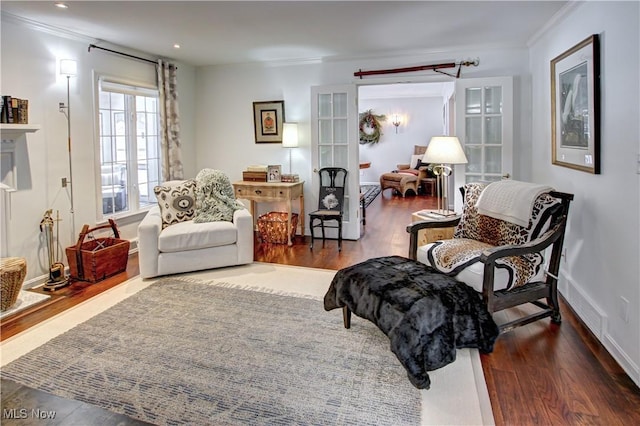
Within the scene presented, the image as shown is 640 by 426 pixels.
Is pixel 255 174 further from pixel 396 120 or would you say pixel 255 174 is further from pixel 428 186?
pixel 396 120

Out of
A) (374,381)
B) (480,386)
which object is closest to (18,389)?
(374,381)

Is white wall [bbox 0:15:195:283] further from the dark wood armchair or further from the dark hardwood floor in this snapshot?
the dark wood armchair

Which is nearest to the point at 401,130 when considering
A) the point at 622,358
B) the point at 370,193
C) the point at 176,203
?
the point at 370,193

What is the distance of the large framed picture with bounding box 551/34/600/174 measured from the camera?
2707 mm

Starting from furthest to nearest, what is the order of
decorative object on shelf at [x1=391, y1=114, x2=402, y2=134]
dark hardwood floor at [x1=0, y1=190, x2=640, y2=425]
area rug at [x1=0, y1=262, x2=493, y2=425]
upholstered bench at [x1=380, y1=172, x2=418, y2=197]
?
decorative object on shelf at [x1=391, y1=114, x2=402, y2=134] → upholstered bench at [x1=380, y1=172, x2=418, y2=197] → area rug at [x1=0, y1=262, x2=493, y2=425] → dark hardwood floor at [x1=0, y1=190, x2=640, y2=425]

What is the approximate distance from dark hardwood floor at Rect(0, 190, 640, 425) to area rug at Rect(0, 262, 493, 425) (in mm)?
143

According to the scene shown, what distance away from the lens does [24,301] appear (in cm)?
335

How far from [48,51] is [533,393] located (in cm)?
471

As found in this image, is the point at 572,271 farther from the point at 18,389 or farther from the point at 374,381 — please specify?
the point at 18,389

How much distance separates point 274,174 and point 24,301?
3.07 metres

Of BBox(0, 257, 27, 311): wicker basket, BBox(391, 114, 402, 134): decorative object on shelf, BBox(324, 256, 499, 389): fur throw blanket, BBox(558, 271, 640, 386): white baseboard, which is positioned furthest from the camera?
BBox(391, 114, 402, 134): decorative object on shelf

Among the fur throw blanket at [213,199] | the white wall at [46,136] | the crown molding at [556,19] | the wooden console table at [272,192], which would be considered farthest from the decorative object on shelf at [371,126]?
the white wall at [46,136]

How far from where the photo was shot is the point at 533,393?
212 cm

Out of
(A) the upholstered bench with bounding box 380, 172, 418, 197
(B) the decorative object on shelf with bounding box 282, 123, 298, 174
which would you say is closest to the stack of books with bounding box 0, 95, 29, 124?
(B) the decorative object on shelf with bounding box 282, 123, 298, 174
